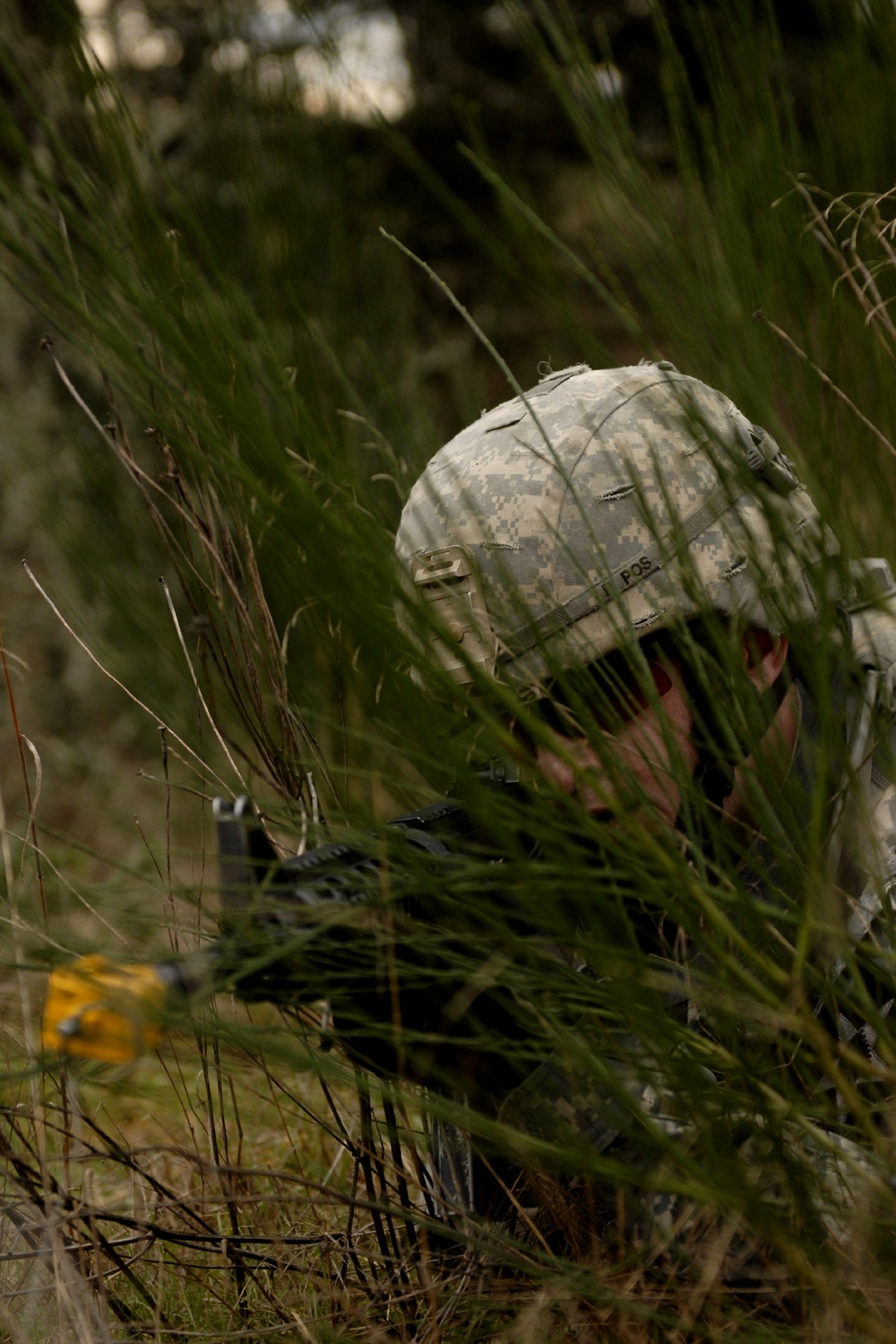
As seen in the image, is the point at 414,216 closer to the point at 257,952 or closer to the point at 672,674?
the point at 672,674

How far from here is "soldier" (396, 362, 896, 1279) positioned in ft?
2.41

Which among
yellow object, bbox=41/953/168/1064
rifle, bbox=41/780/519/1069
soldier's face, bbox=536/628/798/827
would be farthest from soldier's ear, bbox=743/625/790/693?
yellow object, bbox=41/953/168/1064

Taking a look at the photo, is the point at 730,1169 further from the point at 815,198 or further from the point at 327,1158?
the point at 815,198

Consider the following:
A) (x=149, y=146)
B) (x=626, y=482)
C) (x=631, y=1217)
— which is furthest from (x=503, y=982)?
(x=149, y=146)

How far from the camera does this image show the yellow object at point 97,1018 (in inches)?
25.2

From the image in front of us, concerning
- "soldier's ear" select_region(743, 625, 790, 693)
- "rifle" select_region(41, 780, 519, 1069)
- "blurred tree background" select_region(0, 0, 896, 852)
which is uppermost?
"blurred tree background" select_region(0, 0, 896, 852)

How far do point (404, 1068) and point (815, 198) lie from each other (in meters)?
1.17

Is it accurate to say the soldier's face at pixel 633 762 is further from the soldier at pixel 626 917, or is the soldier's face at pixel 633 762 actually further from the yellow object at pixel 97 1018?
the yellow object at pixel 97 1018

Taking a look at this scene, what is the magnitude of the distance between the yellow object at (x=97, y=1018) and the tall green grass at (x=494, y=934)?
0.10ft

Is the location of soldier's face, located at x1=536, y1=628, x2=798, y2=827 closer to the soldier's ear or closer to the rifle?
the soldier's ear

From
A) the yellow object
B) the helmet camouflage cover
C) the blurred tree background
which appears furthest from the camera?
the blurred tree background

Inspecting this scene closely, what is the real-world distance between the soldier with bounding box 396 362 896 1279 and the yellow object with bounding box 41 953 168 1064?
0.79 feet

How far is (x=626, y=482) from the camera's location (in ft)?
3.79

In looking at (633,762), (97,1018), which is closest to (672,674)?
(633,762)
